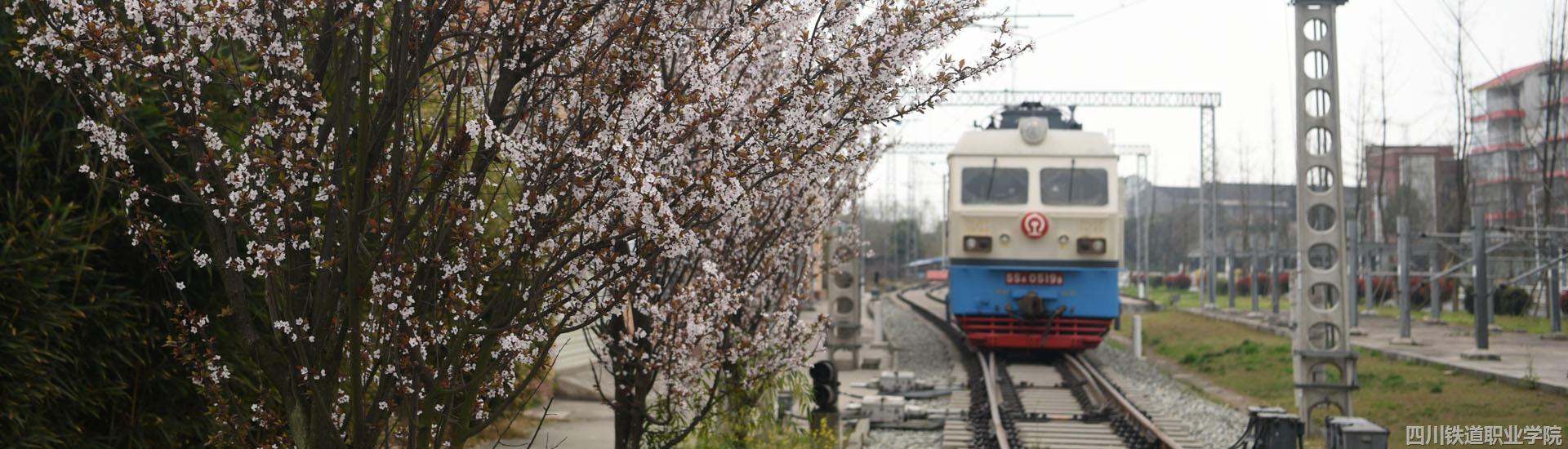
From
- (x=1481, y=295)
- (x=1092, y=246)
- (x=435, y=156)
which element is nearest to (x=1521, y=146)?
(x=1481, y=295)

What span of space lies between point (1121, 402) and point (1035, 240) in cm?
460

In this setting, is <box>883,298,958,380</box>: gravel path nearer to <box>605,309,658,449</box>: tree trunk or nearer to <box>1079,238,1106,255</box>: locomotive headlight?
<box>1079,238,1106,255</box>: locomotive headlight

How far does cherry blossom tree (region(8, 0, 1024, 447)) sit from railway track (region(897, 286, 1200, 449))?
761cm

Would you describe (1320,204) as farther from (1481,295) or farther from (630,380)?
(1481,295)

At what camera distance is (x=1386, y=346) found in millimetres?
20688

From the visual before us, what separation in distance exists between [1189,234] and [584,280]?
234ft

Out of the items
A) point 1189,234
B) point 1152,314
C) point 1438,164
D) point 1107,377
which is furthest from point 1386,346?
point 1189,234

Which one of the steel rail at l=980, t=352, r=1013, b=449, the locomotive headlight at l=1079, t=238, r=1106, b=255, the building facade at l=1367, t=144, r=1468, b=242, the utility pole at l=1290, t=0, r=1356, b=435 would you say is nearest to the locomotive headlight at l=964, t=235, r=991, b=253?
the locomotive headlight at l=1079, t=238, r=1106, b=255

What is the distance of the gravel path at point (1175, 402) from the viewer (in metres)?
12.4

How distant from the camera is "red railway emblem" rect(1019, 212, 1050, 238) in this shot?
17.8 metres

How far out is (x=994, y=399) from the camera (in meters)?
14.2

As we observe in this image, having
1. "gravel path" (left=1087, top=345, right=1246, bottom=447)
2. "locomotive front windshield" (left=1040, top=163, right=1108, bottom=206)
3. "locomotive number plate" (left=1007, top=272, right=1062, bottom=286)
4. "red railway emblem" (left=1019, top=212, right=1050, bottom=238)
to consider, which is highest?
"locomotive front windshield" (left=1040, top=163, right=1108, bottom=206)

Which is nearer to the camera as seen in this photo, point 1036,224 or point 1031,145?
point 1036,224

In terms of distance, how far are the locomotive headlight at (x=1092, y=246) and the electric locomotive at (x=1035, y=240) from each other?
1cm
